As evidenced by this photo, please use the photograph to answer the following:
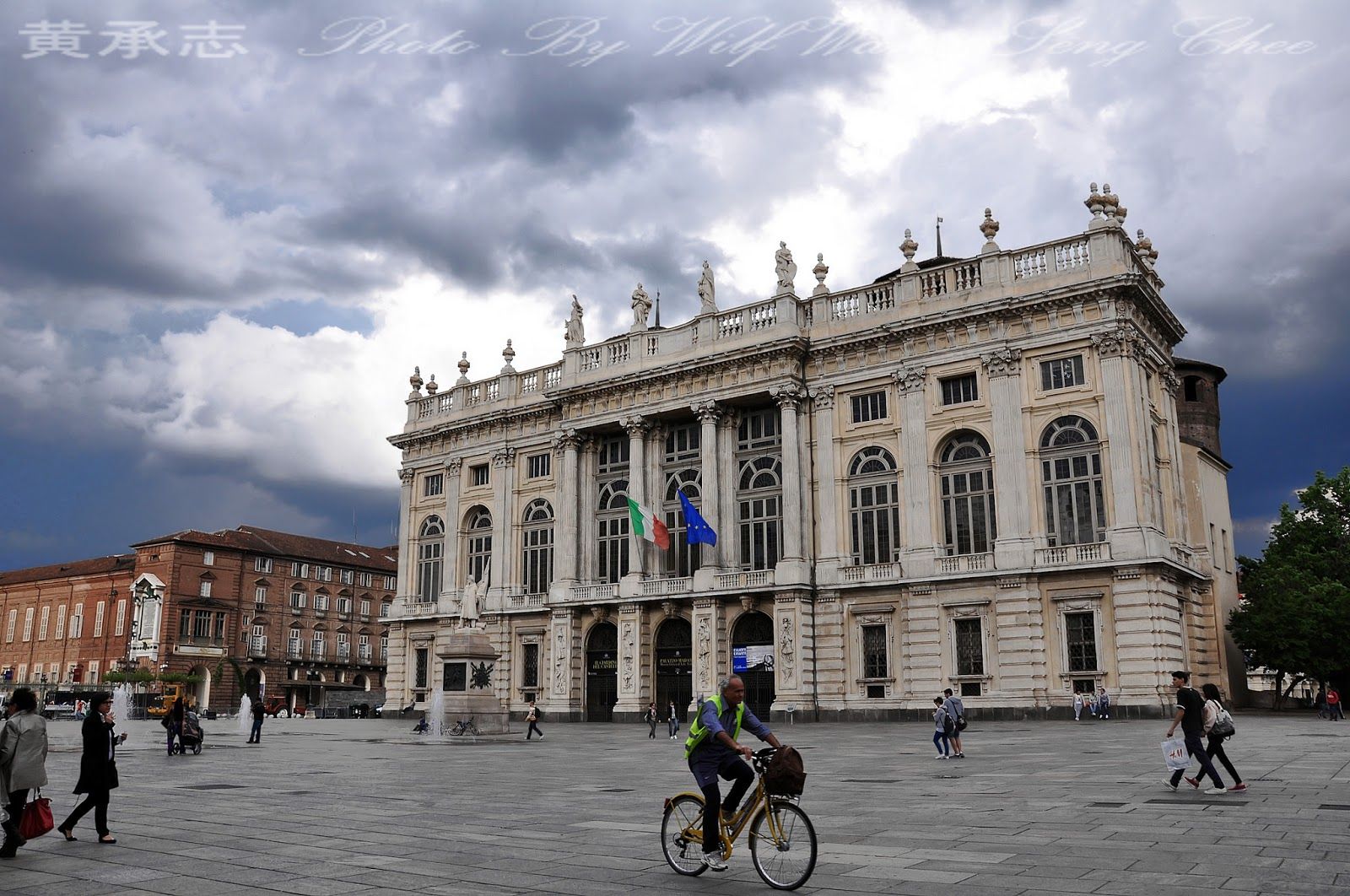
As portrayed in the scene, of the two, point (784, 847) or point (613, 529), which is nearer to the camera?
point (784, 847)

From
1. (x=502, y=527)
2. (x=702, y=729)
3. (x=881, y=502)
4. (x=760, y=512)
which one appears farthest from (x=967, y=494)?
(x=702, y=729)

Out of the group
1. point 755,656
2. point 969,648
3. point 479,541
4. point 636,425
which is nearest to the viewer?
point 969,648

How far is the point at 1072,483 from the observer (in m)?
39.9

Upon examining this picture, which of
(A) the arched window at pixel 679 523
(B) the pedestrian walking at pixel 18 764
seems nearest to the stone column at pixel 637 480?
(A) the arched window at pixel 679 523

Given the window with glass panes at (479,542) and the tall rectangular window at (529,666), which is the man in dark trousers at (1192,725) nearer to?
the tall rectangular window at (529,666)

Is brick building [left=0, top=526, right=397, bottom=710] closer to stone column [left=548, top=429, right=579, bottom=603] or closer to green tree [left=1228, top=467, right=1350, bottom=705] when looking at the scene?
stone column [left=548, top=429, right=579, bottom=603]

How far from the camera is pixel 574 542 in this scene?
2057 inches

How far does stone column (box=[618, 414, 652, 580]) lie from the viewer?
49.3 metres

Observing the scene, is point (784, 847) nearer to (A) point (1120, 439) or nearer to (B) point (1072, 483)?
A: (A) point (1120, 439)

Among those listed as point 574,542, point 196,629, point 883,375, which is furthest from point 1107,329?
point 196,629

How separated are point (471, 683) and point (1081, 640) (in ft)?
70.9

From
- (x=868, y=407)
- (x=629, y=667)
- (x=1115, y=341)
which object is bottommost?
(x=629, y=667)

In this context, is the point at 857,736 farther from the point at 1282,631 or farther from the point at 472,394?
the point at 472,394

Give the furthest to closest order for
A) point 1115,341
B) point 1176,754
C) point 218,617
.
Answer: point 218,617
point 1115,341
point 1176,754
